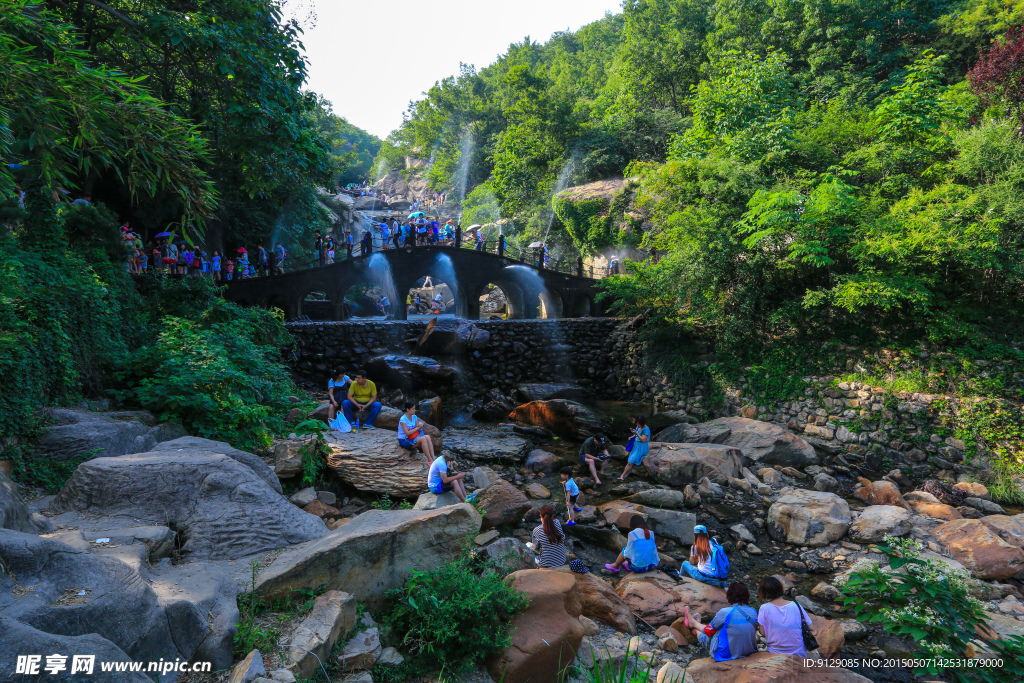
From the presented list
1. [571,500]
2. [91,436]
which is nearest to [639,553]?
→ [571,500]

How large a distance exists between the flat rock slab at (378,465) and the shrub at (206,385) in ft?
3.78

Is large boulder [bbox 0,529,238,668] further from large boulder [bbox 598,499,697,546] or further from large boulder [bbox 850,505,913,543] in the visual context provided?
large boulder [bbox 850,505,913,543]

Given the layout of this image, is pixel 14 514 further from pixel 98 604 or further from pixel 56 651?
pixel 56 651

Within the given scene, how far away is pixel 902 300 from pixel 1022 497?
186 inches

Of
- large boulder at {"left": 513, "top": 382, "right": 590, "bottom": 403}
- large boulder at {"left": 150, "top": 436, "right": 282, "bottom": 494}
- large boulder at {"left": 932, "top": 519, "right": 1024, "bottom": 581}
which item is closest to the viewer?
large boulder at {"left": 150, "top": 436, "right": 282, "bottom": 494}

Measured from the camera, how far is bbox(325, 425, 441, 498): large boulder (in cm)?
785

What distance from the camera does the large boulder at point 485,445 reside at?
1195cm

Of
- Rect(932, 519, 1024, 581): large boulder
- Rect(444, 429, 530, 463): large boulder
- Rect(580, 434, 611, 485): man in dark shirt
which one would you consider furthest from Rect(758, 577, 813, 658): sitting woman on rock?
Rect(444, 429, 530, 463): large boulder

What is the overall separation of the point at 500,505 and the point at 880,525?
20.6 feet

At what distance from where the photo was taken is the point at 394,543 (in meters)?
4.90

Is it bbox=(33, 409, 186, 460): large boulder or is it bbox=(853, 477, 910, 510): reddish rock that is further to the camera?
bbox=(853, 477, 910, 510): reddish rock

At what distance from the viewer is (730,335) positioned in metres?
15.3

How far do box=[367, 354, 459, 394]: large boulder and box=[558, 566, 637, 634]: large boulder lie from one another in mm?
11061

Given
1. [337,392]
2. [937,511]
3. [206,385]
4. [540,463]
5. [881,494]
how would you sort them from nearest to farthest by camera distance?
1. [206,385]
2. [937,511]
3. [881,494]
4. [337,392]
5. [540,463]
